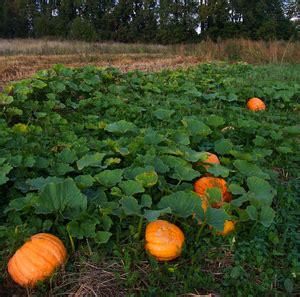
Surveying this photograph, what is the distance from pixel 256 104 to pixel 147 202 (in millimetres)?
3660

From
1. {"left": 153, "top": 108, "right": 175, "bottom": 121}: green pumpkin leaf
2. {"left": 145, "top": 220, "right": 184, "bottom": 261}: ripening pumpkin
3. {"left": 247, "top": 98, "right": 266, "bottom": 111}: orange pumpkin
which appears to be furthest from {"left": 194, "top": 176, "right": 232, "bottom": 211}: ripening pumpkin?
{"left": 247, "top": 98, "right": 266, "bottom": 111}: orange pumpkin

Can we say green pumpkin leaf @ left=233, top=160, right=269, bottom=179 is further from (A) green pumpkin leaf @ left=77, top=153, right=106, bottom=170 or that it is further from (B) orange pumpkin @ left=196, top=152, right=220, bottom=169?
(A) green pumpkin leaf @ left=77, top=153, right=106, bottom=170

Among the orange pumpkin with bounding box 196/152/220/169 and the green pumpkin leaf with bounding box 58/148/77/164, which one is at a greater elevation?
the green pumpkin leaf with bounding box 58/148/77/164

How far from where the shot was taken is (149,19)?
1326 inches

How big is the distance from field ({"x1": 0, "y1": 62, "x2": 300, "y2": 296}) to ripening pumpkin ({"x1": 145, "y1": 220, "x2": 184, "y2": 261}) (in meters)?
0.04

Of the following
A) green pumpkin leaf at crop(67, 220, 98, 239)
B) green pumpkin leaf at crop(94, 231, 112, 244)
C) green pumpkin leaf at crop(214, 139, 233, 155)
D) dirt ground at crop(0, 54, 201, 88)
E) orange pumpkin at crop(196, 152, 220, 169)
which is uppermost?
dirt ground at crop(0, 54, 201, 88)

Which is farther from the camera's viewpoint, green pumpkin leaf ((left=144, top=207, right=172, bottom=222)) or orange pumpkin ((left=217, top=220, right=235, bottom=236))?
orange pumpkin ((left=217, top=220, right=235, bottom=236))

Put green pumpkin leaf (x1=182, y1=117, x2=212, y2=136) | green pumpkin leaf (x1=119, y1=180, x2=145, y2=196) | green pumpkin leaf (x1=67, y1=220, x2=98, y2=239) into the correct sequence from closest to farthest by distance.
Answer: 1. green pumpkin leaf (x1=67, y1=220, x2=98, y2=239)
2. green pumpkin leaf (x1=119, y1=180, x2=145, y2=196)
3. green pumpkin leaf (x1=182, y1=117, x2=212, y2=136)

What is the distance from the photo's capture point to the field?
7.13 ft

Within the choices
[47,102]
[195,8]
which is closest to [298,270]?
[47,102]

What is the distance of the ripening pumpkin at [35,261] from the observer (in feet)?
6.87

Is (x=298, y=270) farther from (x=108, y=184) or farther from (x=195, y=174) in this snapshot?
(x=108, y=184)

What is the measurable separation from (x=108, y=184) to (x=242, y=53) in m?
11.7

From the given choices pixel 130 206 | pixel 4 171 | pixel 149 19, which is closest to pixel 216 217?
pixel 130 206
